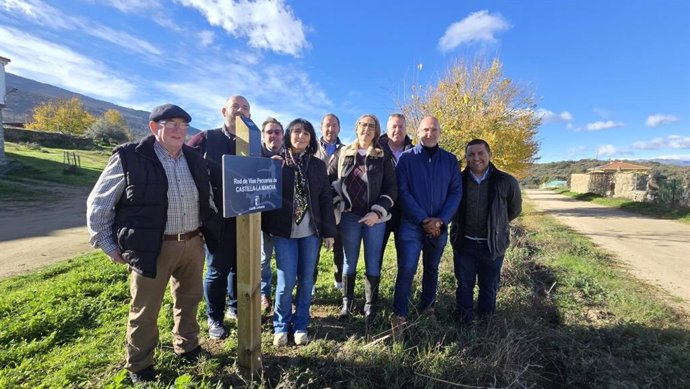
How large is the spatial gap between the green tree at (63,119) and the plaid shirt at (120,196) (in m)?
63.7

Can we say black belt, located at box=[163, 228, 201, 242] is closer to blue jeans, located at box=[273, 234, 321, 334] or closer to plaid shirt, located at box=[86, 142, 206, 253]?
plaid shirt, located at box=[86, 142, 206, 253]

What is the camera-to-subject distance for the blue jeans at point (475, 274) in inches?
143

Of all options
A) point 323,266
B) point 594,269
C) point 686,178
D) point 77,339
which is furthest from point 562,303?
point 686,178

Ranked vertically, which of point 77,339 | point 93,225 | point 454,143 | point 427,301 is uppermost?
point 454,143

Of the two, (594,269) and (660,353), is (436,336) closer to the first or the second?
(660,353)

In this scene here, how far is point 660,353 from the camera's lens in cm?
339

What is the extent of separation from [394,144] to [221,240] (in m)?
2.14

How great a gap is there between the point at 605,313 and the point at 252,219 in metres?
4.65

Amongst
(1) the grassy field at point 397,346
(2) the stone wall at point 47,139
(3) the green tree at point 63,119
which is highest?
(3) the green tree at point 63,119

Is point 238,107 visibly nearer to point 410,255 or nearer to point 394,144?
point 394,144

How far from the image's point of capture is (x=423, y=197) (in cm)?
356

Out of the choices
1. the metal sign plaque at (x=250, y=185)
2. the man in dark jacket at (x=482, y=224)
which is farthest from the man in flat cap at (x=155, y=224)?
the man in dark jacket at (x=482, y=224)

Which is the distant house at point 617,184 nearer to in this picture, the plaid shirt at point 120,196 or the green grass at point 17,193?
the plaid shirt at point 120,196

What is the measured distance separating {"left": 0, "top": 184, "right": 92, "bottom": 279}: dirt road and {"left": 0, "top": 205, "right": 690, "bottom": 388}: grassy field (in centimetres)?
229
